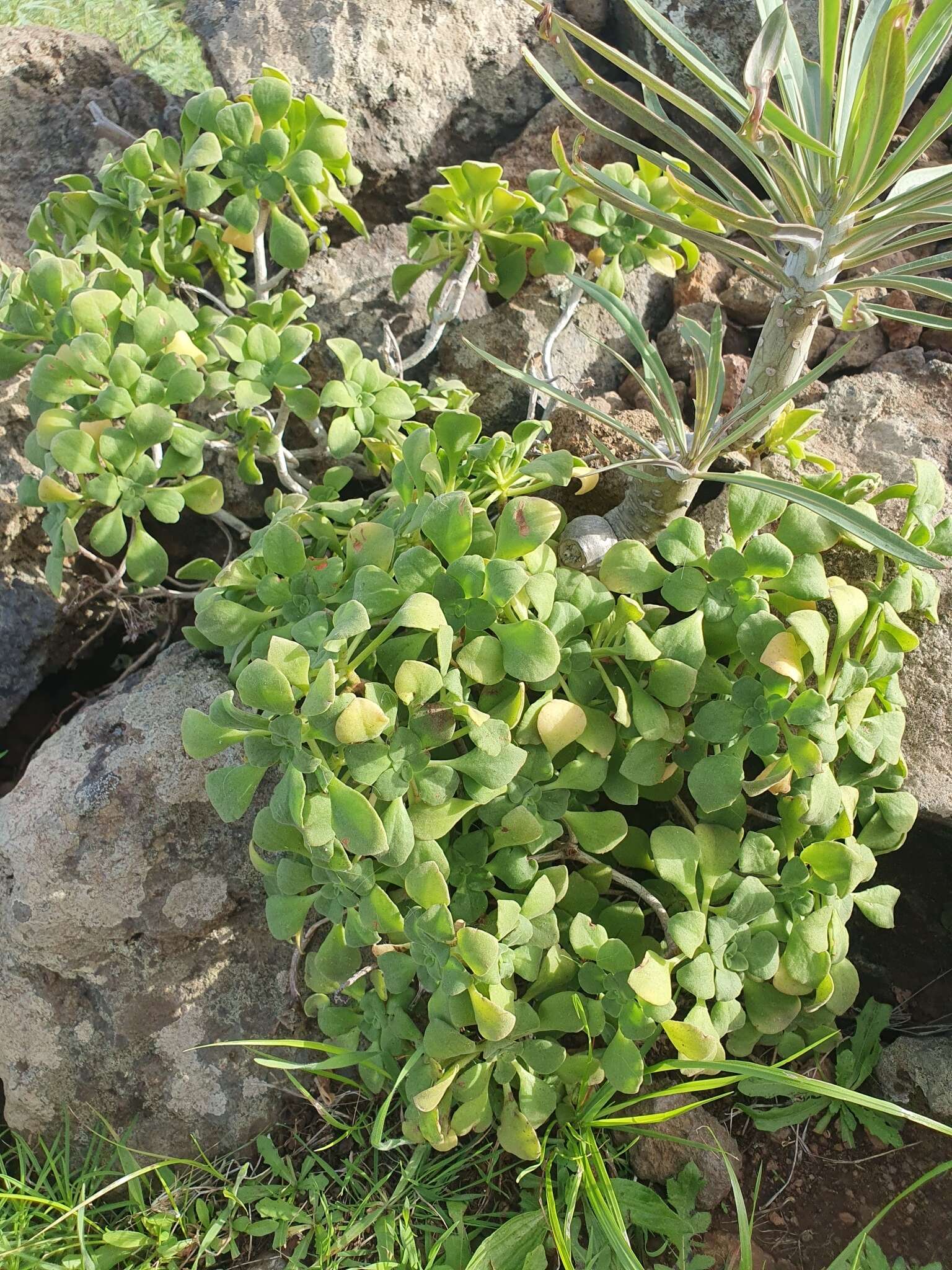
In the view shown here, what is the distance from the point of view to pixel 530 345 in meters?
2.33

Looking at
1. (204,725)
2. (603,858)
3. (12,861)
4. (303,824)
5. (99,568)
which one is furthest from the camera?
(99,568)

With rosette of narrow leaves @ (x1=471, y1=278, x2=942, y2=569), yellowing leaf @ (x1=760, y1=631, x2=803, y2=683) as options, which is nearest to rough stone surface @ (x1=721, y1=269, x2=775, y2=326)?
rosette of narrow leaves @ (x1=471, y1=278, x2=942, y2=569)

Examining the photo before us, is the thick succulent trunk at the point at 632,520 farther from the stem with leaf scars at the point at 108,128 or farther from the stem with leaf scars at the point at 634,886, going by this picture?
the stem with leaf scars at the point at 108,128

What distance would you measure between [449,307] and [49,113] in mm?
1287

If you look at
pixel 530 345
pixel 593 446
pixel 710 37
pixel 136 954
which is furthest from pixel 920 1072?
pixel 710 37

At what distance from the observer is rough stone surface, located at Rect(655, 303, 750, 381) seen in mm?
2289

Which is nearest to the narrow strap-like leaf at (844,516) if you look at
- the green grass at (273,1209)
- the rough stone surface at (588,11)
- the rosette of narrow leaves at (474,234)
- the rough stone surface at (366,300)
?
the rosette of narrow leaves at (474,234)

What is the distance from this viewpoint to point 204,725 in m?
1.49

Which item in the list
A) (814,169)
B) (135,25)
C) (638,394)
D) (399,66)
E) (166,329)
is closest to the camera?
(814,169)

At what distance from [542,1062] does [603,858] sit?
37 cm

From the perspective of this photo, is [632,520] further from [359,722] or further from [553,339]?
[359,722]

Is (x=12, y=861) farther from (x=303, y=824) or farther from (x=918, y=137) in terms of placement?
(x=918, y=137)

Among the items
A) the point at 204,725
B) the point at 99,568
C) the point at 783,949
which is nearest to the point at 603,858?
the point at 783,949

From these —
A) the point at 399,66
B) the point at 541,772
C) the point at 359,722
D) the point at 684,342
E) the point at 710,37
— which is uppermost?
the point at 710,37
